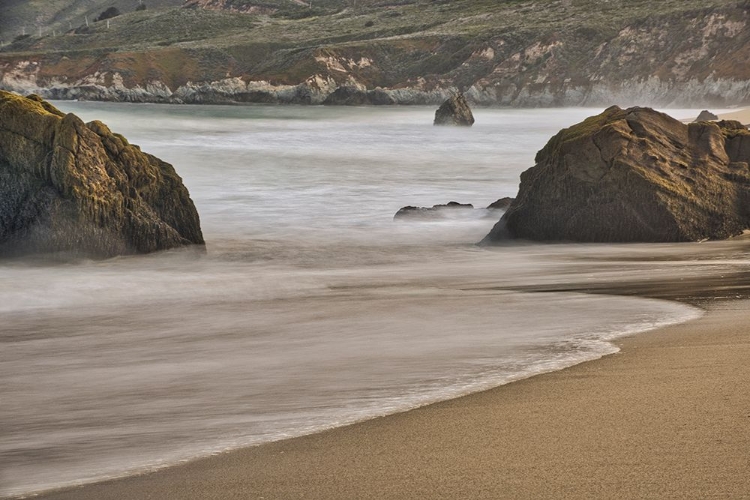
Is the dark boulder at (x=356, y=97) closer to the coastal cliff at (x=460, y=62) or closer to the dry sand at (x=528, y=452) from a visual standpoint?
the coastal cliff at (x=460, y=62)

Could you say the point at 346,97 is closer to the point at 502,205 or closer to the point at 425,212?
the point at 425,212

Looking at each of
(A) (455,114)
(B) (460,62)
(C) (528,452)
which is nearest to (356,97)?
(B) (460,62)

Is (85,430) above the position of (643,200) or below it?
below

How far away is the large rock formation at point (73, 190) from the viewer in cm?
951

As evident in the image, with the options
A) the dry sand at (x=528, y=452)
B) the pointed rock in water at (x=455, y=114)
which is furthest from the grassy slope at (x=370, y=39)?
the dry sand at (x=528, y=452)

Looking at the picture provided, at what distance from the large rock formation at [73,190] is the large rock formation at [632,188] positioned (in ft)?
11.7

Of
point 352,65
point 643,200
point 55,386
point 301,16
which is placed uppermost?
point 301,16

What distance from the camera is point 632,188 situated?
986cm

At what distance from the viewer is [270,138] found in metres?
39.7

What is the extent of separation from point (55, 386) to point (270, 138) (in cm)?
3516

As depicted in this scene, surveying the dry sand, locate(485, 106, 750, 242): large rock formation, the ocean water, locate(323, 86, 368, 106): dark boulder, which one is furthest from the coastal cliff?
the dry sand

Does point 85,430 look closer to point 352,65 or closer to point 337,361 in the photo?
point 337,361

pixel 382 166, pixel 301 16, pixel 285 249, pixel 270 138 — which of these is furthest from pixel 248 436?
pixel 301 16

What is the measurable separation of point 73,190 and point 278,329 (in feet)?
12.7
